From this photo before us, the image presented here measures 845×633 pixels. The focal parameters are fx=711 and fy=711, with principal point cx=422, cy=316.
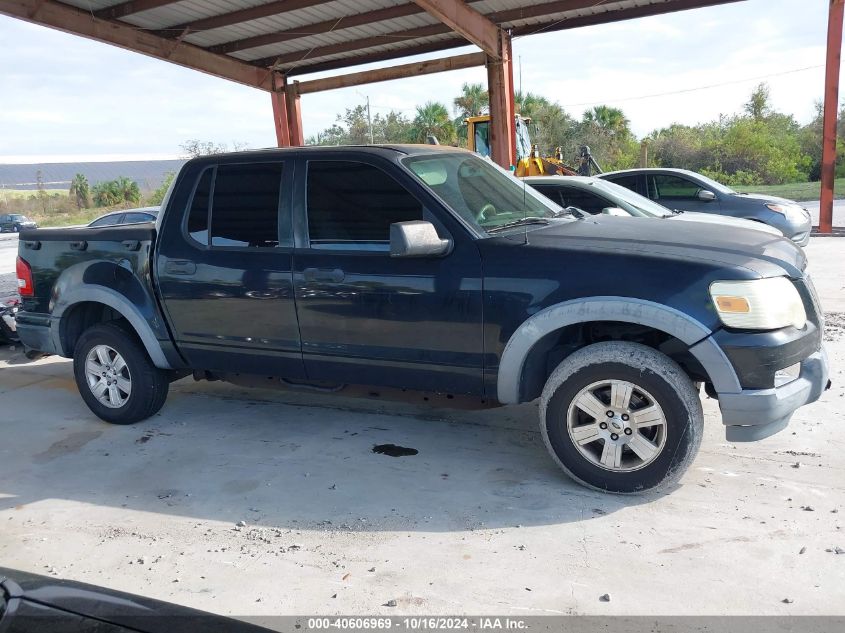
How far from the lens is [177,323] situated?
194 inches

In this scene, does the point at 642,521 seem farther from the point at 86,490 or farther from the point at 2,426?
the point at 2,426

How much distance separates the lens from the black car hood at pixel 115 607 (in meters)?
1.62

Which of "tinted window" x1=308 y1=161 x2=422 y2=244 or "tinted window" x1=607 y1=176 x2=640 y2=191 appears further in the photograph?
"tinted window" x1=607 y1=176 x2=640 y2=191

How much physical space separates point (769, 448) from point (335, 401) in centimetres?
315

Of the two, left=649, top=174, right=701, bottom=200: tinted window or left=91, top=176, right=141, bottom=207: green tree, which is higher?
left=91, top=176, right=141, bottom=207: green tree

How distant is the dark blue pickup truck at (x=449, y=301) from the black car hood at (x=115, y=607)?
2.38 metres

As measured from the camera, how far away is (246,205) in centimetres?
469

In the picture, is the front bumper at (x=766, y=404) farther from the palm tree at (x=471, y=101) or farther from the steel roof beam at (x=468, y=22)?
the palm tree at (x=471, y=101)

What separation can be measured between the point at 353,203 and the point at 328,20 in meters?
11.6

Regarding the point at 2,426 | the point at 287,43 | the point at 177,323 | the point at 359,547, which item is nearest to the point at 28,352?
the point at 2,426

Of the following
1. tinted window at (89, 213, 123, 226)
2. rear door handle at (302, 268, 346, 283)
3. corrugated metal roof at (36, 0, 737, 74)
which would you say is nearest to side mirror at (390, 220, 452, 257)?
rear door handle at (302, 268, 346, 283)

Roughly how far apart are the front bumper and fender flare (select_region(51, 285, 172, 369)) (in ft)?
12.1

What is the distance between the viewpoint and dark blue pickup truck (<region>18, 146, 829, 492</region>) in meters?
3.54

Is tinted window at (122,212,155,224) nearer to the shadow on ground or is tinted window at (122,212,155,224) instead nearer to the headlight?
the shadow on ground
